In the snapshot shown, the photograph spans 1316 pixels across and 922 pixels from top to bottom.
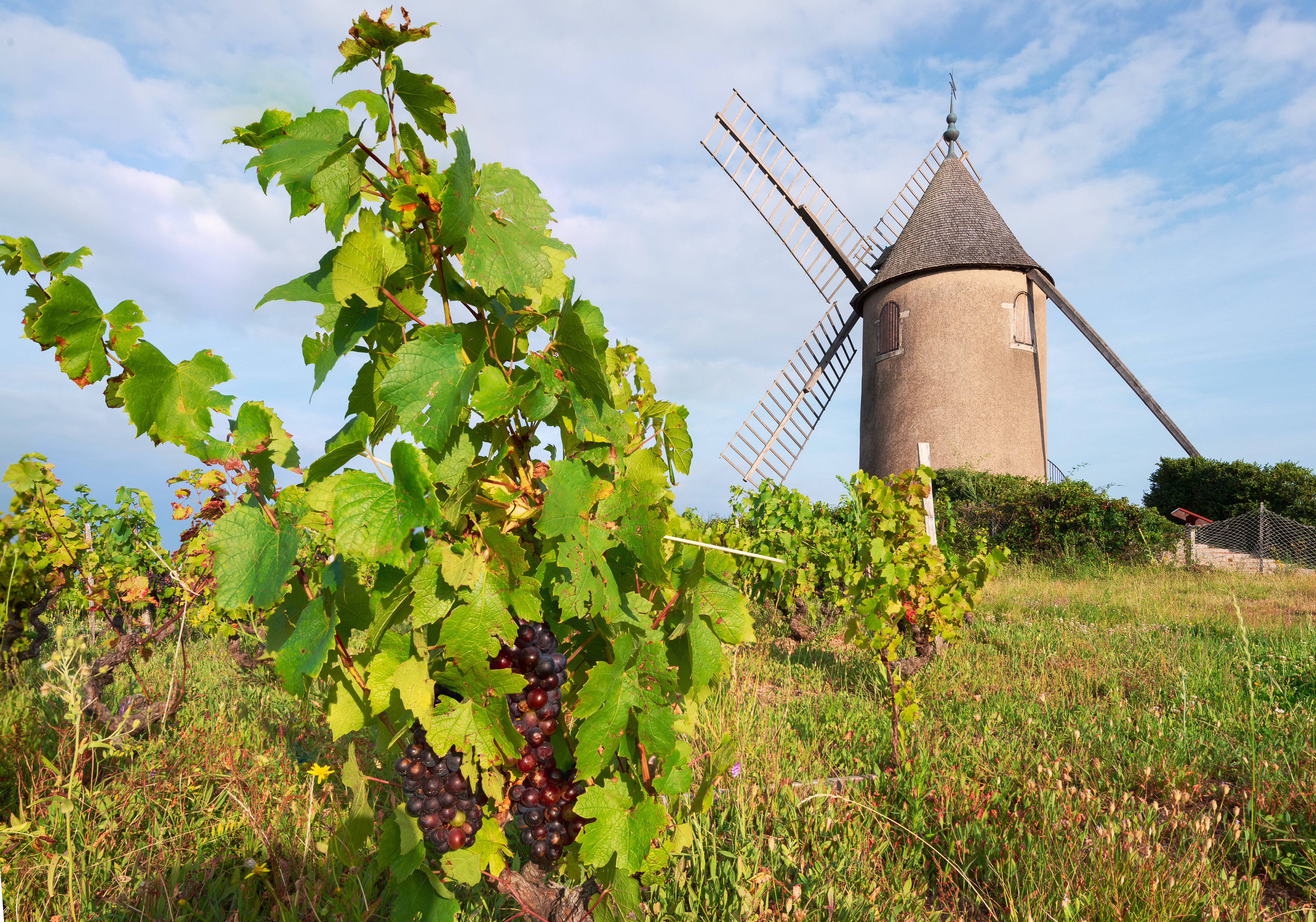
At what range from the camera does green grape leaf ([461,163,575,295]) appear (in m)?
1.20

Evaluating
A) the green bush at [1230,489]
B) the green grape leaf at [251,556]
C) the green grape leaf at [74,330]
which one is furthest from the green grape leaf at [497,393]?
the green bush at [1230,489]

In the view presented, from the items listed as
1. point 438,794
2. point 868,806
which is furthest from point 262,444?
point 868,806

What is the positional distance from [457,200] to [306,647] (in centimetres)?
92

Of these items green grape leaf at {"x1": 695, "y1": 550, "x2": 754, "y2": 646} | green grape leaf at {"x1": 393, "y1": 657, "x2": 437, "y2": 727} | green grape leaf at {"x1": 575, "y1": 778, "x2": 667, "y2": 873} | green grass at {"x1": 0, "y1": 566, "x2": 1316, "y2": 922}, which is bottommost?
green grass at {"x1": 0, "y1": 566, "x2": 1316, "y2": 922}

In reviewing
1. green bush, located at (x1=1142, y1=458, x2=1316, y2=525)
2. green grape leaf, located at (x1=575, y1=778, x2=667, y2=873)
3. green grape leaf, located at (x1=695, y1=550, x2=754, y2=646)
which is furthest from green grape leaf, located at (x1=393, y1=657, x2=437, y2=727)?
green bush, located at (x1=1142, y1=458, x2=1316, y2=525)

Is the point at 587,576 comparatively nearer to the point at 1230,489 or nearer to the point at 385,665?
the point at 385,665

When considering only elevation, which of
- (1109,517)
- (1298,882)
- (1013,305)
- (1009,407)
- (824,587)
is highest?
(1013,305)

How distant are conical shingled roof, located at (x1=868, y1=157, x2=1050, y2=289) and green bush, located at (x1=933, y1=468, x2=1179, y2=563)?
15.5 feet

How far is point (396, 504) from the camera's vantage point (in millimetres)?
1170

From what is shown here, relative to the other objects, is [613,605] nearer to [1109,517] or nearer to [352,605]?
[352,605]

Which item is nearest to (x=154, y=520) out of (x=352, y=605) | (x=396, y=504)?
(x=352, y=605)

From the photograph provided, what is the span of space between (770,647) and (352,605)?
5.90 metres

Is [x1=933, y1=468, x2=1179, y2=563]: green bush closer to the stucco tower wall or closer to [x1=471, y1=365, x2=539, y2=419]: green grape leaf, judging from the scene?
the stucco tower wall

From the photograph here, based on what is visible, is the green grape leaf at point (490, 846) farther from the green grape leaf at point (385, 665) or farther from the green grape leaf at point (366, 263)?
the green grape leaf at point (366, 263)
